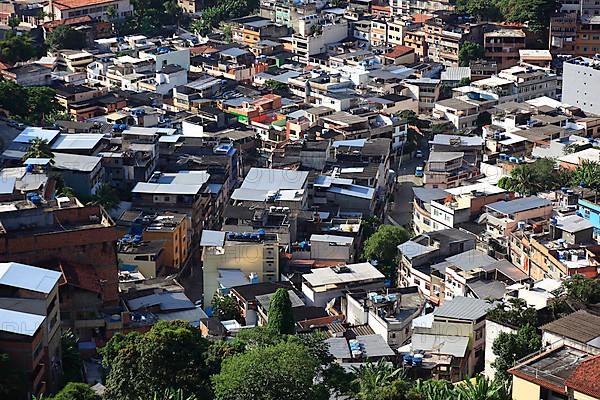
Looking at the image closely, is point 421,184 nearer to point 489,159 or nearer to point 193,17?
point 489,159

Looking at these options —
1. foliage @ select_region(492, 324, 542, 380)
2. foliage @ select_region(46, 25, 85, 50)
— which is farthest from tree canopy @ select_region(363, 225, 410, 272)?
foliage @ select_region(46, 25, 85, 50)

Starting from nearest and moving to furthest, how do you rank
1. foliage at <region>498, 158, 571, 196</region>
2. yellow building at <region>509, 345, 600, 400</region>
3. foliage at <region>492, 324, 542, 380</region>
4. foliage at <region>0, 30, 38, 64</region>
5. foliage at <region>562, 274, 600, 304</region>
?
yellow building at <region>509, 345, 600, 400</region> < foliage at <region>492, 324, 542, 380</region> < foliage at <region>562, 274, 600, 304</region> < foliage at <region>498, 158, 571, 196</region> < foliage at <region>0, 30, 38, 64</region>

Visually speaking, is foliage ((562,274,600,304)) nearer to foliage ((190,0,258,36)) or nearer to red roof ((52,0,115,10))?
foliage ((190,0,258,36))

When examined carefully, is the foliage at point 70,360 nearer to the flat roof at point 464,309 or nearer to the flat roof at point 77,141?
the flat roof at point 464,309

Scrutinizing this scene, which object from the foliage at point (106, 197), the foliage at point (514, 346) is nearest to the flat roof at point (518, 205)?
the foliage at point (514, 346)

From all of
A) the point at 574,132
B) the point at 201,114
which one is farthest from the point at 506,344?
the point at 201,114
